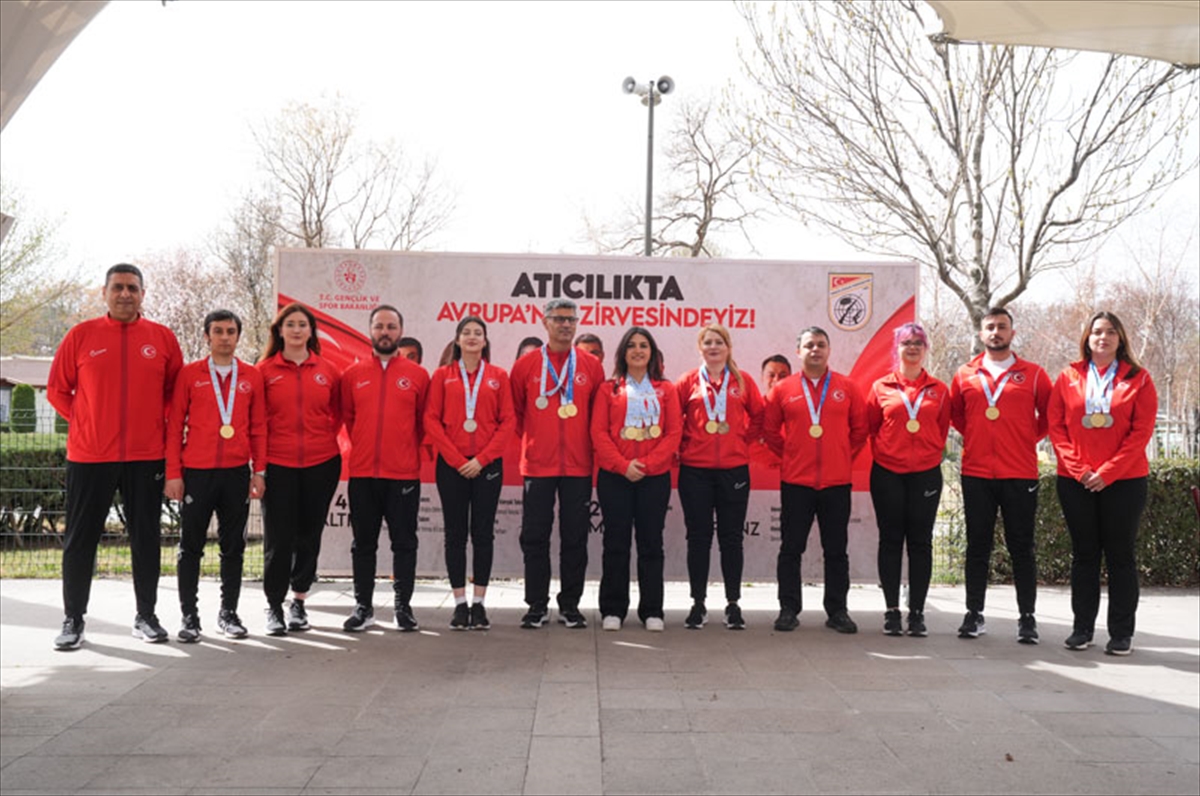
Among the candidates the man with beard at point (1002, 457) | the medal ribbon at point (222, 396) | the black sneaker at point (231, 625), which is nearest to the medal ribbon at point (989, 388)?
the man with beard at point (1002, 457)

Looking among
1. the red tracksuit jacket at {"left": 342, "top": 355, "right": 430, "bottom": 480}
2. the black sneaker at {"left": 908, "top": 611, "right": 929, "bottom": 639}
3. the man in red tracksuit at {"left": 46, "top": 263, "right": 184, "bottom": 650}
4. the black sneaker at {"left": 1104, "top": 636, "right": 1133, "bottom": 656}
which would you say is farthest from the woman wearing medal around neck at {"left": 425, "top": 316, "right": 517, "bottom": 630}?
the black sneaker at {"left": 1104, "top": 636, "right": 1133, "bottom": 656}

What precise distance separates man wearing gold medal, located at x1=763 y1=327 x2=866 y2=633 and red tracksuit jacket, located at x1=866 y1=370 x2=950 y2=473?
189 millimetres

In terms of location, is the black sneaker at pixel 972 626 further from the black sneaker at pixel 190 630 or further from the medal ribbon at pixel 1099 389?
the black sneaker at pixel 190 630

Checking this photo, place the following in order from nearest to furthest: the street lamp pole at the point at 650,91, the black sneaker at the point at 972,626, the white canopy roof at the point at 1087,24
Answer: the white canopy roof at the point at 1087,24
the black sneaker at the point at 972,626
the street lamp pole at the point at 650,91

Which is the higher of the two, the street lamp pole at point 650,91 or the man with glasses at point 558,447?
the street lamp pole at point 650,91

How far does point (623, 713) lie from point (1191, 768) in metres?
2.36

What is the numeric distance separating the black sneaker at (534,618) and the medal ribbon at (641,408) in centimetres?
140

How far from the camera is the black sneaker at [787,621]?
22.9ft

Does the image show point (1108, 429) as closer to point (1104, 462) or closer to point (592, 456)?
point (1104, 462)

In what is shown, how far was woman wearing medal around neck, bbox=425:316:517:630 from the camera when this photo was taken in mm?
6664

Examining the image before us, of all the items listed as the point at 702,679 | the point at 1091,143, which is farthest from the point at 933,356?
the point at 702,679

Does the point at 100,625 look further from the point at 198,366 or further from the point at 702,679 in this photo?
the point at 702,679

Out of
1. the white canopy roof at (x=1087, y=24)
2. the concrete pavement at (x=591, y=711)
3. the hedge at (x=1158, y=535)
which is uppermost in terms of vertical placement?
the white canopy roof at (x=1087, y=24)

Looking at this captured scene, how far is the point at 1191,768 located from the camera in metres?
4.14
